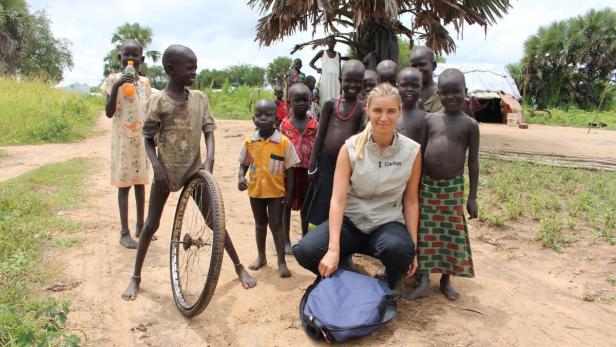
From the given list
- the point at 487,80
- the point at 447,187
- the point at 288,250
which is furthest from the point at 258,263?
the point at 487,80

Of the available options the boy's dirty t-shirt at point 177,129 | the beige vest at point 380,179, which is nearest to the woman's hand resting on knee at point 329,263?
the beige vest at point 380,179

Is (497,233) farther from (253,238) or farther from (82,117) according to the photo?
(82,117)

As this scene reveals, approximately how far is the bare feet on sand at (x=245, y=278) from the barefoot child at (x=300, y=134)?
61 centimetres

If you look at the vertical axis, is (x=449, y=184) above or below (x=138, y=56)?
Answer: below

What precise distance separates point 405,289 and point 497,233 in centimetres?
167

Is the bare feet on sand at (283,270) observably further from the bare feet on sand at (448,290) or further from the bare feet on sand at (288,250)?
the bare feet on sand at (448,290)

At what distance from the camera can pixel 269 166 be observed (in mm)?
3266

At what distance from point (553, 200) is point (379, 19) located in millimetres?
4692

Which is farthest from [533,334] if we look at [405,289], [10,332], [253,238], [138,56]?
[138,56]

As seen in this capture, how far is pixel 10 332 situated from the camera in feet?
7.03

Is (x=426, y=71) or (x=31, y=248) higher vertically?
(x=426, y=71)

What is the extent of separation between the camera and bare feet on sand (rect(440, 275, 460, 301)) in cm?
298

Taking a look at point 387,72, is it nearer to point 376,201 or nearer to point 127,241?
point 376,201

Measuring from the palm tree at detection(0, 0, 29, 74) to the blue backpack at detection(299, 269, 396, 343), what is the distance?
21822mm
